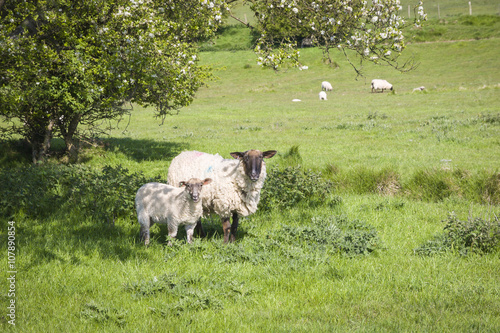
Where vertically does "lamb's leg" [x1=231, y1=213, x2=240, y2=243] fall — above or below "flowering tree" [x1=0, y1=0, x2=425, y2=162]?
below

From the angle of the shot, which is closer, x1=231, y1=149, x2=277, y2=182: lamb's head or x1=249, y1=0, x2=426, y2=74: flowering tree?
x1=249, y1=0, x2=426, y2=74: flowering tree

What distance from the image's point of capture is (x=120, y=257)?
720 cm

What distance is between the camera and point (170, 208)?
7.80 m

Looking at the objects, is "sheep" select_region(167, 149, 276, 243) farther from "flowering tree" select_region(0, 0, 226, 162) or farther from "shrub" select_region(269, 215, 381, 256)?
"flowering tree" select_region(0, 0, 226, 162)

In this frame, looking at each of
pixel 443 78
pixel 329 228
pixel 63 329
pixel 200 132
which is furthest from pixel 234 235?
pixel 443 78

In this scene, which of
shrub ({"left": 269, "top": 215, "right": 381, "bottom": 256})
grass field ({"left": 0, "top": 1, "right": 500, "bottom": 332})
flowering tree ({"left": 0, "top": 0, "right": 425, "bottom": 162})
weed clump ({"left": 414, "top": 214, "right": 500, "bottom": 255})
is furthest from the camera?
flowering tree ({"left": 0, "top": 0, "right": 425, "bottom": 162})

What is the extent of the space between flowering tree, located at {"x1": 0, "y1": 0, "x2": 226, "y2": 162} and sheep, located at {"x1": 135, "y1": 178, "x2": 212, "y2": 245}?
404 cm

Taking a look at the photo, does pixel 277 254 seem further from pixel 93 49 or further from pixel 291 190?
pixel 93 49

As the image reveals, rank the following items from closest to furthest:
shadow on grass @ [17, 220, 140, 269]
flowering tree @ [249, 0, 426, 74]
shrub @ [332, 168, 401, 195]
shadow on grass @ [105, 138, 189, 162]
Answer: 1. shadow on grass @ [17, 220, 140, 269]
2. flowering tree @ [249, 0, 426, 74]
3. shrub @ [332, 168, 401, 195]
4. shadow on grass @ [105, 138, 189, 162]

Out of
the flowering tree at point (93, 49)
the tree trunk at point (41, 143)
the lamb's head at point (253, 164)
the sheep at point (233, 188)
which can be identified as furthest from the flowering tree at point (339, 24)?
the tree trunk at point (41, 143)

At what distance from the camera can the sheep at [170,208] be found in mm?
7754

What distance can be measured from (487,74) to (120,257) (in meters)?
53.0

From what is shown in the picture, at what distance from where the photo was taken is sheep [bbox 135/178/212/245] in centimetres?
775

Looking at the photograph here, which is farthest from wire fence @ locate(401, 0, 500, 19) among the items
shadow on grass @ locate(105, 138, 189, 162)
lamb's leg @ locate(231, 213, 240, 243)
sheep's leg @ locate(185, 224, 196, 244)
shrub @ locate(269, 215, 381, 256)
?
sheep's leg @ locate(185, 224, 196, 244)
